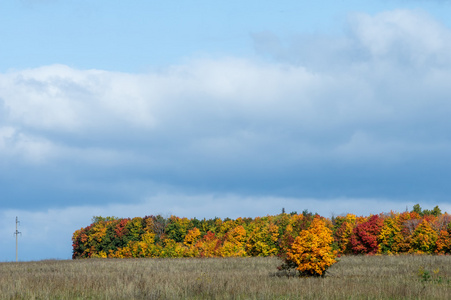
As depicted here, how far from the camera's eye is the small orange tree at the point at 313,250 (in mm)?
26078

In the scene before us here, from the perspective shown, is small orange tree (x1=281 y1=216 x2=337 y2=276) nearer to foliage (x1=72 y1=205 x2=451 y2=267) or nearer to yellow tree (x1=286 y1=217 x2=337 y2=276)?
yellow tree (x1=286 y1=217 x2=337 y2=276)

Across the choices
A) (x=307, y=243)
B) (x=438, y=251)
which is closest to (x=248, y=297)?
(x=307, y=243)

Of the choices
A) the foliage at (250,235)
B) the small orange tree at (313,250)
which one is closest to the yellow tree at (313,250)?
the small orange tree at (313,250)

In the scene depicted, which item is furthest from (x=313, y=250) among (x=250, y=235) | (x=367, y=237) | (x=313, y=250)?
(x=250, y=235)

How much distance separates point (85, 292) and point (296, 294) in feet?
26.5

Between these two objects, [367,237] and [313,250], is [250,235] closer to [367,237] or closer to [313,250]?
[367,237]

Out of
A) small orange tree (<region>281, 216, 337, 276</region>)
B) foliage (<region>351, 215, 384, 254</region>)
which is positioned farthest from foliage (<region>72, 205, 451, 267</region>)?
small orange tree (<region>281, 216, 337, 276</region>)

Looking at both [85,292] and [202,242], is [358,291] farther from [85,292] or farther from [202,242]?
[202,242]

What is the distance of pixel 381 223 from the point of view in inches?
2534

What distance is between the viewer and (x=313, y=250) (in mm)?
26125

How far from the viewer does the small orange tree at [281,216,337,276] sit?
2608cm

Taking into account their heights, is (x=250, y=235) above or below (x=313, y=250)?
Answer: below

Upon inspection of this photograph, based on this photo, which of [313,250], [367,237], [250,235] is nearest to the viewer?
[313,250]

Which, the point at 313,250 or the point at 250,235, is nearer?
the point at 313,250
